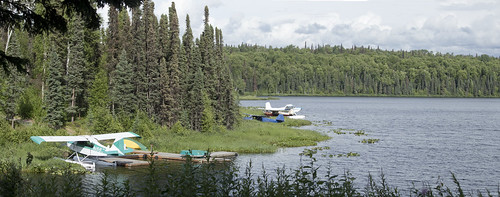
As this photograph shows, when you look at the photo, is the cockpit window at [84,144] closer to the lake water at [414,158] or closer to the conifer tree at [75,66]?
the lake water at [414,158]

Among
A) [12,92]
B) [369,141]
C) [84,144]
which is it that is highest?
[12,92]

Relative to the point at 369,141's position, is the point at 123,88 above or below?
above

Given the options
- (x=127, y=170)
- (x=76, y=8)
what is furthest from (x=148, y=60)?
(x=76, y=8)

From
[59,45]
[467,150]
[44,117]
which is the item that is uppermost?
[59,45]

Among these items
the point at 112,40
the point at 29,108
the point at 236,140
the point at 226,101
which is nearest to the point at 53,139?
the point at 29,108

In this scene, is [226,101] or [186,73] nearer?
[186,73]

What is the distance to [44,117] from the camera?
1865 inches

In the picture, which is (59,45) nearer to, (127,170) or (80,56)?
(80,56)

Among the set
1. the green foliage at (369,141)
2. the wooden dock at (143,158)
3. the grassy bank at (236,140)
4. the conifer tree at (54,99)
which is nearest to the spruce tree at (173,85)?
the grassy bank at (236,140)

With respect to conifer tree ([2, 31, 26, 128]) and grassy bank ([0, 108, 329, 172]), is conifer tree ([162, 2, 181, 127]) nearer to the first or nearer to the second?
grassy bank ([0, 108, 329, 172])

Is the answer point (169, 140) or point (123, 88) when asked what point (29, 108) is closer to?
point (123, 88)

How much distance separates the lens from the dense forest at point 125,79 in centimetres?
4912

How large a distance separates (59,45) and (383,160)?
40444 millimetres

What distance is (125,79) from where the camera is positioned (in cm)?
5425
